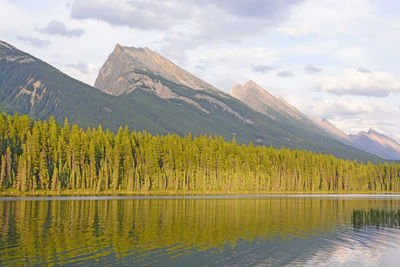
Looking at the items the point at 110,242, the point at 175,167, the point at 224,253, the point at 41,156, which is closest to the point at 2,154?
the point at 41,156

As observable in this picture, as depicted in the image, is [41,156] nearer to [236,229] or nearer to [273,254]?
[236,229]

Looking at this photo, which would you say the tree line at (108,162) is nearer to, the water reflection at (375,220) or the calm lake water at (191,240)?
the calm lake water at (191,240)

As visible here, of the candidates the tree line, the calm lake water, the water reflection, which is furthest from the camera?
the tree line

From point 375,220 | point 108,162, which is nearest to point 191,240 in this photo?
point 375,220

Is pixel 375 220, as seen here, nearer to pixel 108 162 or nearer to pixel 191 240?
pixel 191 240

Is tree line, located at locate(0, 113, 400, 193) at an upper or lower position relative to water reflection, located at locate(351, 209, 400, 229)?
upper

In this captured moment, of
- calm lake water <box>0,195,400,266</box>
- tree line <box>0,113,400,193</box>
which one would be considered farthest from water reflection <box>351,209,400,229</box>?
tree line <box>0,113,400,193</box>

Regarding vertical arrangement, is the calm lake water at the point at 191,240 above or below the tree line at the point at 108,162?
below

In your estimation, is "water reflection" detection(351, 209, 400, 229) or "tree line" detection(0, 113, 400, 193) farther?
"tree line" detection(0, 113, 400, 193)

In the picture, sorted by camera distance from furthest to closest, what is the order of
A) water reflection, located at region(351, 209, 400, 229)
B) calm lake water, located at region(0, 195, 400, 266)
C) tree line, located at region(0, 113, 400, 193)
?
tree line, located at region(0, 113, 400, 193)
water reflection, located at region(351, 209, 400, 229)
calm lake water, located at region(0, 195, 400, 266)

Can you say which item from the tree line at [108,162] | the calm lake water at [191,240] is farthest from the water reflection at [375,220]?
the tree line at [108,162]

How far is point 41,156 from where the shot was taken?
13900 cm

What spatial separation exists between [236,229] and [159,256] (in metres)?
21.4

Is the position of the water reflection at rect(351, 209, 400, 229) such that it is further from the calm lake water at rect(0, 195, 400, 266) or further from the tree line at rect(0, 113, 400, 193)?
the tree line at rect(0, 113, 400, 193)
